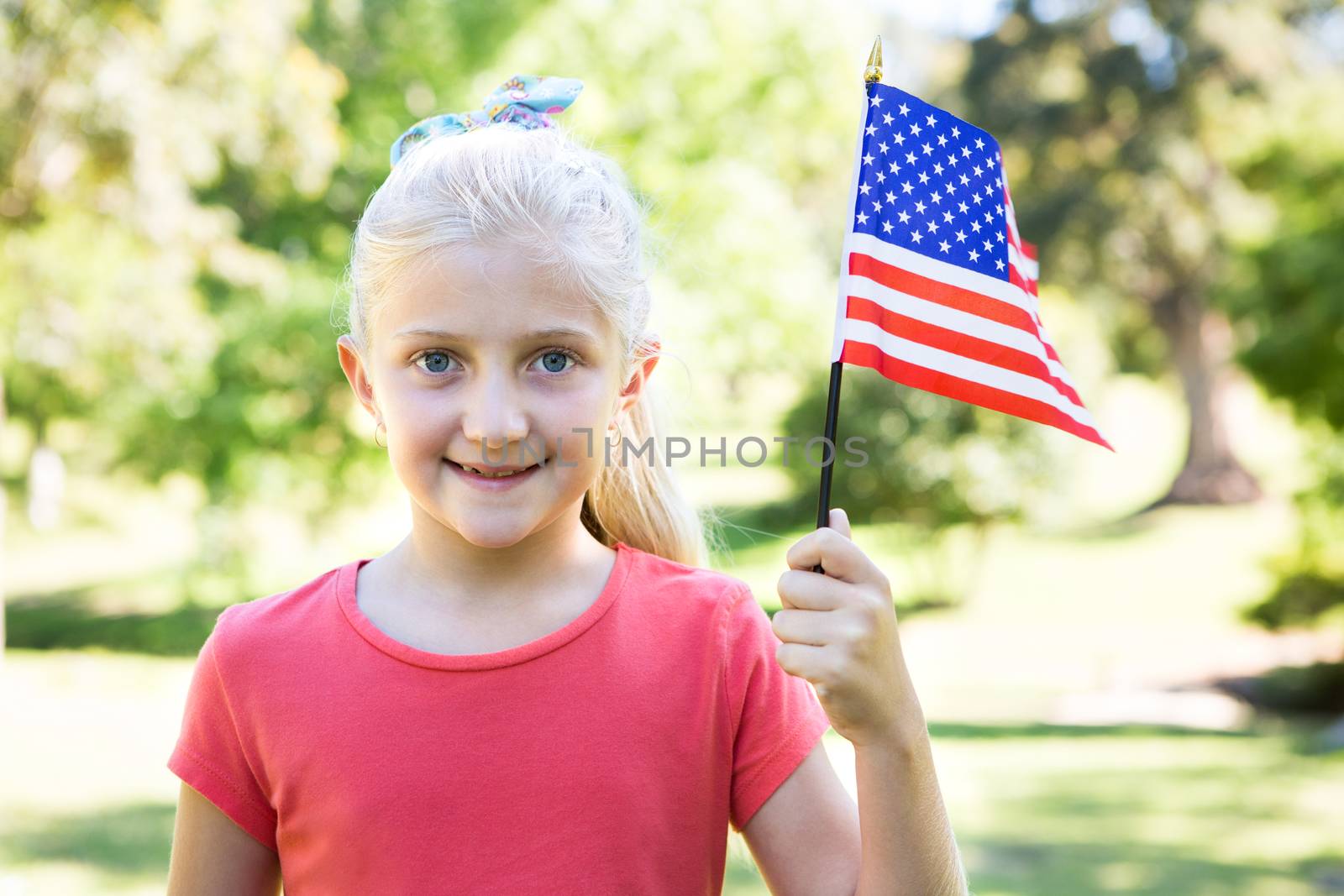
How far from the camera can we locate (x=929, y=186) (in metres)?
1.93

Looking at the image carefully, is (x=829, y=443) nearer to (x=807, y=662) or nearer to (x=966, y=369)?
(x=807, y=662)

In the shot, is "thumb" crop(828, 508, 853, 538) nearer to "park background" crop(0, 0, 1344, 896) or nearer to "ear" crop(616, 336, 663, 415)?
"ear" crop(616, 336, 663, 415)

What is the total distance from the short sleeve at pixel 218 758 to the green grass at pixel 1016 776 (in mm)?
694

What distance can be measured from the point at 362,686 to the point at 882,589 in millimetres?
700

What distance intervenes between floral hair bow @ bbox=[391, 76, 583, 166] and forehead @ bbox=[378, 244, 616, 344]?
0.38 m

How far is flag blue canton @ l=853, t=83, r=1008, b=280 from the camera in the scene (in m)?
1.89

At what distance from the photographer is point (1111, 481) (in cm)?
3397

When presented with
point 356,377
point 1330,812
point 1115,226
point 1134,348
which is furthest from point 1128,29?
point 356,377

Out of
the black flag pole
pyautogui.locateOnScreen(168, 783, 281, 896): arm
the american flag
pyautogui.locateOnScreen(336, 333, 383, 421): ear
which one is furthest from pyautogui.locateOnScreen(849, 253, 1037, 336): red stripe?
pyautogui.locateOnScreen(168, 783, 281, 896): arm

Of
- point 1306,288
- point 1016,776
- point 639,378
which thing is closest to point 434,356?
point 639,378

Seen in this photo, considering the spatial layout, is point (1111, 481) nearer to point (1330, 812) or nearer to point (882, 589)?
point (1330, 812)

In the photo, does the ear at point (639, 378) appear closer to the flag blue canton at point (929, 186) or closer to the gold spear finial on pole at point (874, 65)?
the flag blue canton at point (929, 186)

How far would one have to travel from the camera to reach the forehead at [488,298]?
→ 67.7 inches

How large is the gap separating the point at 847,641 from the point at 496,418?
51 cm
